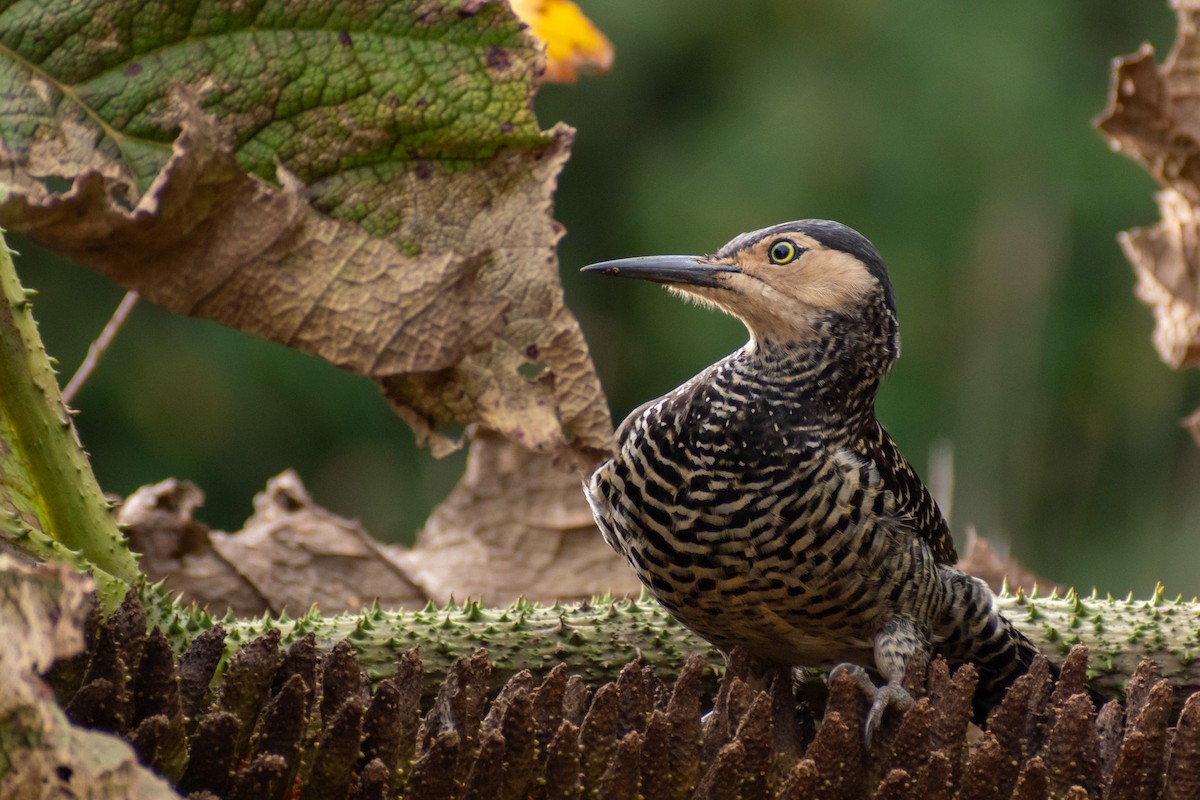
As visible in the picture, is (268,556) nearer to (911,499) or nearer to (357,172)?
(357,172)

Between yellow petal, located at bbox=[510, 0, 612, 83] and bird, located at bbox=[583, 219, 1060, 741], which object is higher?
yellow petal, located at bbox=[510, 0, 612, 83]

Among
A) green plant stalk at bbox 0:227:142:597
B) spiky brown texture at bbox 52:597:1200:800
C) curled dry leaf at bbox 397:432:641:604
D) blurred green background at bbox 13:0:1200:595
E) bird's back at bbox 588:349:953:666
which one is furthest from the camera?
blurred green background at bbox 13:0:1200:595

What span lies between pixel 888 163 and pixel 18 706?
722cm

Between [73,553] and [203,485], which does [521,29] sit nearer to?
[73,553]

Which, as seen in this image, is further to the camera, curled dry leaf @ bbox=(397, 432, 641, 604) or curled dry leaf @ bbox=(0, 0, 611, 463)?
curled dry leaf @ bbox=(397, 432, 641, 604)

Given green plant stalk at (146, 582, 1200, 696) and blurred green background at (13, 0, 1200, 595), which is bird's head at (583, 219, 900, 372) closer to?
green plant stalk at (146, 582, 1200, 696)

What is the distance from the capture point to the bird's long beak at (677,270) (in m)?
1.57

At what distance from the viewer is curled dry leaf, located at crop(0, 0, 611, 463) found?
1350mm

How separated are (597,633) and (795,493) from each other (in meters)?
0.28

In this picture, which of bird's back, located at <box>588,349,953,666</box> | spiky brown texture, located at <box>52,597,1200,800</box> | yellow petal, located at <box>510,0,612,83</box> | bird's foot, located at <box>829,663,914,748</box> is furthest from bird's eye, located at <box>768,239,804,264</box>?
spiky brown texture, located at <box>52,597,1200,800</box>

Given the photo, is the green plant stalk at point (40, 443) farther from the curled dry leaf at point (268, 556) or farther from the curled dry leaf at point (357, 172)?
the curled dry leaf at point (268, 556)

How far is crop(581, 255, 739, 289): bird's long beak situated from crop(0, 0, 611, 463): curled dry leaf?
0.19 m

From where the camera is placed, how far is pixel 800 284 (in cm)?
165

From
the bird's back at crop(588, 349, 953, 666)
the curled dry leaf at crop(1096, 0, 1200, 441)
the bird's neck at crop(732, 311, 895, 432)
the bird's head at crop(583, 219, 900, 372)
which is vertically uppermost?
the curled dry leaf at crop(1096, 0, 1200, 441)
